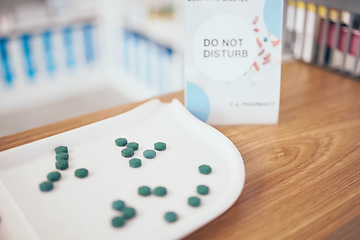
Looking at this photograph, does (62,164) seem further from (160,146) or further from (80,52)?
(80,52)

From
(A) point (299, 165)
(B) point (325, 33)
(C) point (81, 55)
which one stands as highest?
(B) point (325, 33)

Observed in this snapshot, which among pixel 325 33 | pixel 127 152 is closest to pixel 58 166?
pixel 127 152

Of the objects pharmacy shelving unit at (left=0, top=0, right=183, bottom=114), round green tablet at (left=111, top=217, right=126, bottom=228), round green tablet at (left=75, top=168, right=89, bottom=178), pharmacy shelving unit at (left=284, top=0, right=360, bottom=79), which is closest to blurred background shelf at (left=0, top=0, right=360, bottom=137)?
pharmacy shelving unit at (left=0, top=0, right=183, bottom=114)

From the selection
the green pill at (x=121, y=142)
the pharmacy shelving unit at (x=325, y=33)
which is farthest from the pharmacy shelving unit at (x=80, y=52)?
the green pill at (x=121, y=142)

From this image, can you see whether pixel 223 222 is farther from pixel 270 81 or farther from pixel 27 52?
pixel 27 52

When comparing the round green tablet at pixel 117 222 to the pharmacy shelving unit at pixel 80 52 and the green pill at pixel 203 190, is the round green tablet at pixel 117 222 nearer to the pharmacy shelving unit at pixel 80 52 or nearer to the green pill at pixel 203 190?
the green pill at pixel 203 190
